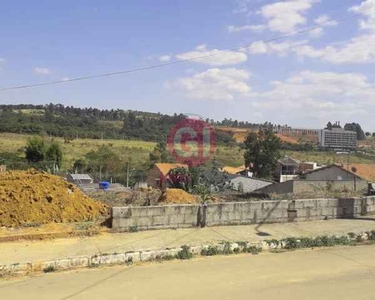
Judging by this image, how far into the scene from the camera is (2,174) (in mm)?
10875

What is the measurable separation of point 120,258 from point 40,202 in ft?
10.5

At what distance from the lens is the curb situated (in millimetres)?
7117

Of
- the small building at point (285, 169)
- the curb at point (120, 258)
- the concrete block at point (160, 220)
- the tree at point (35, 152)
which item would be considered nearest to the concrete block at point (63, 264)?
the curb at point (120, 258)

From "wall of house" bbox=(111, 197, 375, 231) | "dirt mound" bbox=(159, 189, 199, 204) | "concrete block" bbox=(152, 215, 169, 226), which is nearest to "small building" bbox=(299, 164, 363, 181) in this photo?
"wall of house" bbox=(111, 197, 375, 231)

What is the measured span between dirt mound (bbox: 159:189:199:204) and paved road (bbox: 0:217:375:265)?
1601 millimetres

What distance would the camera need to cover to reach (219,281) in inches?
257

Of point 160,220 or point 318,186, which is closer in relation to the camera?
point 160,220

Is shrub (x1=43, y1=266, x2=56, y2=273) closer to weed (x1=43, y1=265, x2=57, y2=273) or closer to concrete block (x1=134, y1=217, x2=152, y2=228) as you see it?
weed (x1=43, y1=265, x2=57, y2=273)

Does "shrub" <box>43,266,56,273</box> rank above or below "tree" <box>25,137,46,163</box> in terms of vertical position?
below

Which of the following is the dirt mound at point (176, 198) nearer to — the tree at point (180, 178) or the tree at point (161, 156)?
the tree at point (180, 178)

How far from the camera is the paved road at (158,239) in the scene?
7926 mm

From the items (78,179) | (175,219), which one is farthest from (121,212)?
(78,179)

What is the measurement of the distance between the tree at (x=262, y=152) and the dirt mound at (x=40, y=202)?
44.9m

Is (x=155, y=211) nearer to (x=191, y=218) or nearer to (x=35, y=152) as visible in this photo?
(x=191, y=218)
